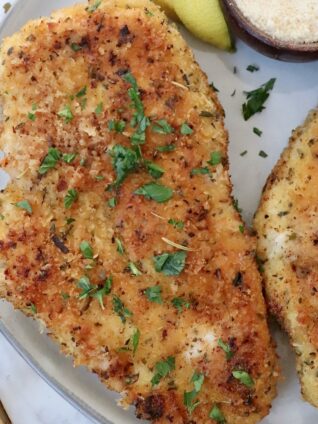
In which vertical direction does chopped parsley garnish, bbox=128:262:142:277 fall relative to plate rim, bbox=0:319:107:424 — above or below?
above

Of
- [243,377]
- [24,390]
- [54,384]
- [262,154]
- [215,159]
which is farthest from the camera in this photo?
[24,390]

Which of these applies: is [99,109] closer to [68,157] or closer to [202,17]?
[68,157]

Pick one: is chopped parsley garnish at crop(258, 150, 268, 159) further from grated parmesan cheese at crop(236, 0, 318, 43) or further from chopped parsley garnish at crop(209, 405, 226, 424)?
chopped parsley garnish at crop(209, 405, 226, 424)

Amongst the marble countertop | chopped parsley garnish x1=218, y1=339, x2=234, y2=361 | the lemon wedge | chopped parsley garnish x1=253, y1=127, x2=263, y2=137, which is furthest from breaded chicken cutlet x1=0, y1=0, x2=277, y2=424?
the marble countertop

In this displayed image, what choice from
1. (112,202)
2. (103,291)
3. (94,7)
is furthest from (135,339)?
(94,7)

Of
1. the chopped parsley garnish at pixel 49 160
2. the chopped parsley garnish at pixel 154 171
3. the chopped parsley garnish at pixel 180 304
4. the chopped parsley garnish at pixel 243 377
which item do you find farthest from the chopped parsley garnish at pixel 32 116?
the chopped parsley garnish at pixel 243 377

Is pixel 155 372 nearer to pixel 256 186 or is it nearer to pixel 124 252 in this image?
pixel 124 252
